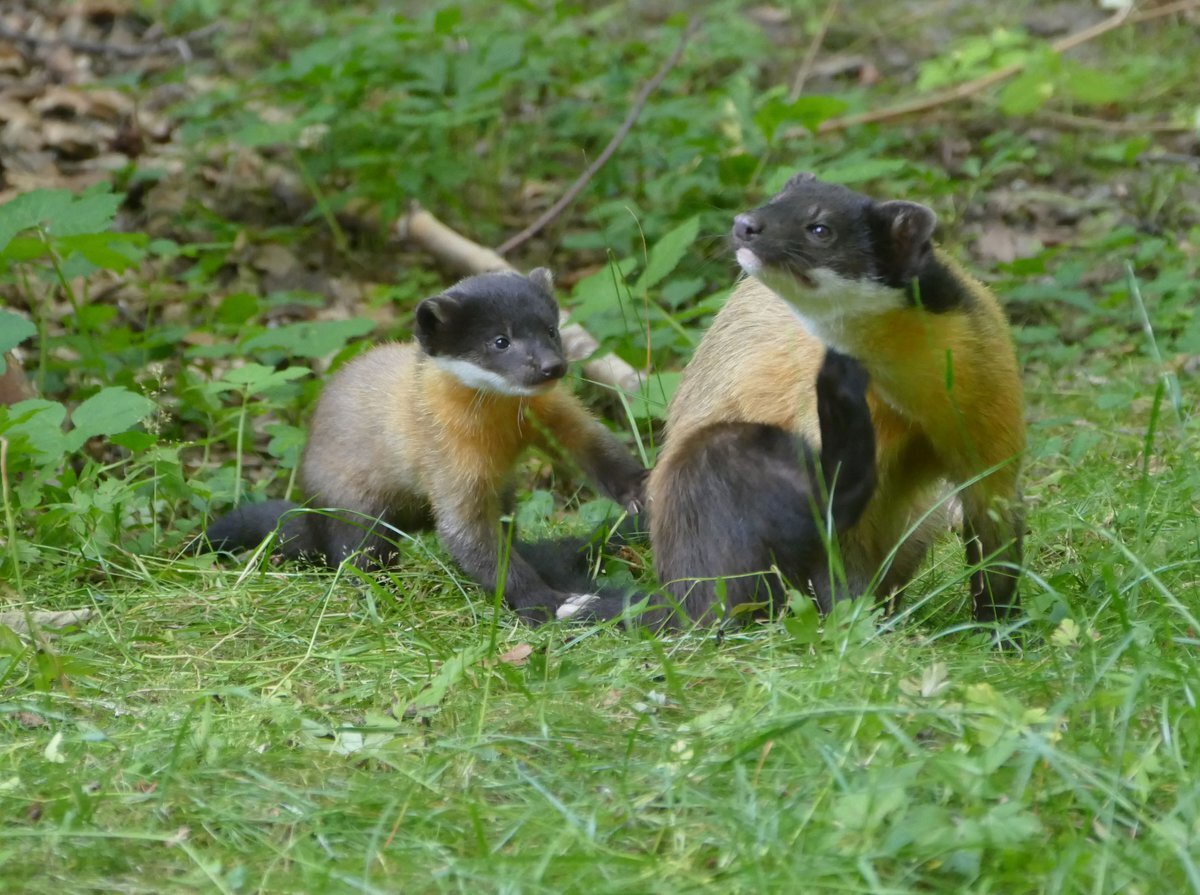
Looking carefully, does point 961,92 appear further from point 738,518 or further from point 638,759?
point 638,759

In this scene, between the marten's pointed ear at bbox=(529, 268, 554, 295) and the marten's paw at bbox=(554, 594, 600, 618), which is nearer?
the marten's paw at bbox=(554, 594, 600, 618)

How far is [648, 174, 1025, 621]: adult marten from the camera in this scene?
4.30m

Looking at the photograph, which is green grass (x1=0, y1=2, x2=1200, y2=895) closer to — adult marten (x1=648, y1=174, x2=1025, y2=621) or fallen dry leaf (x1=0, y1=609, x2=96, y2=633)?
fallen dry leaf (x1=0, y1=609, x2=96, y2=633)

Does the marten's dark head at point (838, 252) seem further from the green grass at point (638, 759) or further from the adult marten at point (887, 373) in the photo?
the green grass at point (638, 759)

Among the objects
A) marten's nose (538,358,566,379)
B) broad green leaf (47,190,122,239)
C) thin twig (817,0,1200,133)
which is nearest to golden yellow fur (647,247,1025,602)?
marten's nose (538,358,566,379)

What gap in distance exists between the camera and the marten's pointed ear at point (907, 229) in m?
4.27

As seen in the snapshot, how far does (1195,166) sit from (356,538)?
6.92m

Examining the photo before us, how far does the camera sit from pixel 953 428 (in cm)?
444

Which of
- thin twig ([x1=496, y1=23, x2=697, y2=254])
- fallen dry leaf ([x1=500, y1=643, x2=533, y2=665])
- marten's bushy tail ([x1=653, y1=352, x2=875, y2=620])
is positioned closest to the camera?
fallen dry leaf ([x1=500, y1=643, x2=533, y2=665])

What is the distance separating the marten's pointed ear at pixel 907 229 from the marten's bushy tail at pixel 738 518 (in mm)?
725

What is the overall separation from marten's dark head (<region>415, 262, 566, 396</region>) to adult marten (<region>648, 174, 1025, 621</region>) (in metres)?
0.76

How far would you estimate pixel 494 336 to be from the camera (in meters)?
5.61

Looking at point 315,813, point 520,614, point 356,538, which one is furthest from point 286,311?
point 315,813

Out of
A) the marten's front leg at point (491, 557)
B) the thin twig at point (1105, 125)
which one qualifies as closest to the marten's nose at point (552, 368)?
the marten's front leg at point (491, 557)
